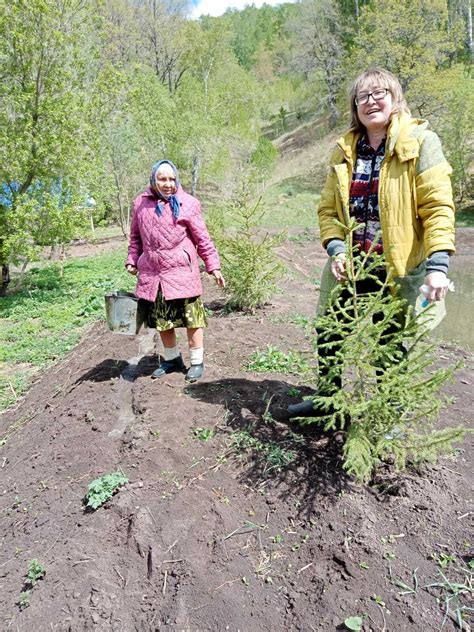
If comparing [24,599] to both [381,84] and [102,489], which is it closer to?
[102,489]

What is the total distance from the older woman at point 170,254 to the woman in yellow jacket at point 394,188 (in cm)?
141

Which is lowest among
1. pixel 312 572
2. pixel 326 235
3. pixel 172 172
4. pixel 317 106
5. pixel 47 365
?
pixel 47 365

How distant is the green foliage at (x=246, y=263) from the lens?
19.1 feet

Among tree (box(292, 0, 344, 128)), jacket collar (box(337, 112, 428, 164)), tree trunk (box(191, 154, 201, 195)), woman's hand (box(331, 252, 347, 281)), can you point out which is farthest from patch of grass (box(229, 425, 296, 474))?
tree (box(292, 0, 344, 128))

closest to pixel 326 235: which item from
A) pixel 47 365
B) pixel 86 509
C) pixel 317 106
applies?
pixel 86 509

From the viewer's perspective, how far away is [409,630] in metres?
1.94

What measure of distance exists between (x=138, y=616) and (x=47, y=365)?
13.4ft

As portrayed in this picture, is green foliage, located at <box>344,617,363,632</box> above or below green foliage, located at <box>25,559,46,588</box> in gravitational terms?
above

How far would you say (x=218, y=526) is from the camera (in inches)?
98.0

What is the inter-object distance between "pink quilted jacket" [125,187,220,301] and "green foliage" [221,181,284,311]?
208 cm

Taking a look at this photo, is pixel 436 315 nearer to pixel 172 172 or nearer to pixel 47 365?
pixel 172 172

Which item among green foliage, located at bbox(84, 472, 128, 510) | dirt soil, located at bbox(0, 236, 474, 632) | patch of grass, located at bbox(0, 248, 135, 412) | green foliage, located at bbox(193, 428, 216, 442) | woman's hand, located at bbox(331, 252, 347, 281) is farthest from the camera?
patch of grass, located at bbox(0, 248, 135, 412)

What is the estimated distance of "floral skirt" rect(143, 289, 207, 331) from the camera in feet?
12.4

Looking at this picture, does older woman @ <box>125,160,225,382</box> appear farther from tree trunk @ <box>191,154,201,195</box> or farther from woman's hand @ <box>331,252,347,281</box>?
tree trunk @ <box>191,154,201,195</box>
